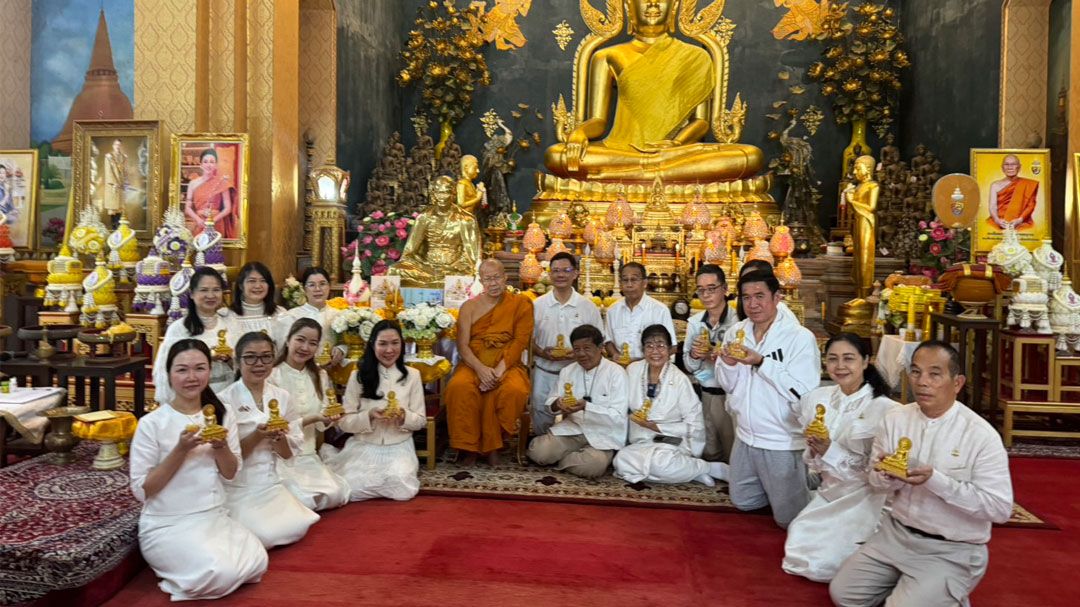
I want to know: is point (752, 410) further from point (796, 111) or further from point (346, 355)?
point (796, 111)

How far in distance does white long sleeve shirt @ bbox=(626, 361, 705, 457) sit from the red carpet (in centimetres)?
68

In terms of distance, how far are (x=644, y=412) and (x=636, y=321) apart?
82cm

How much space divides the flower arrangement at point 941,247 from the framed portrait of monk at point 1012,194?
81 cm

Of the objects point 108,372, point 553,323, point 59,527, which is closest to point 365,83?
point 553,323

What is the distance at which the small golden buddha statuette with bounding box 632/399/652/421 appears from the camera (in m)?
4.91

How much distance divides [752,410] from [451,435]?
6.13ft

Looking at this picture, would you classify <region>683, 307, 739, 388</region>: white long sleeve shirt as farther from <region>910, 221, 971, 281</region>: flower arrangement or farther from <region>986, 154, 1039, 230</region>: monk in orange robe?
<region>910, 221, 971, 281</region>: flower arrangement

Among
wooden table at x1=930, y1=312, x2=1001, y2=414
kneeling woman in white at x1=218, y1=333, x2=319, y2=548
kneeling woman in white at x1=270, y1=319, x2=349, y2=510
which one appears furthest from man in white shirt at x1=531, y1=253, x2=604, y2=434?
wooden table at x1=930, y1=312, x2=1001, y2=414

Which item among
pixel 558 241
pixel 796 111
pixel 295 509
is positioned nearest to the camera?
pixel 295 509

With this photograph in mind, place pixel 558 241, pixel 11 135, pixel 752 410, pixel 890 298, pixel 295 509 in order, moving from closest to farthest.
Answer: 1. pixel 295 509
2. pixel 752 410
3. pixel 890 298
4. pixel 558 241
5. pixel 11 135

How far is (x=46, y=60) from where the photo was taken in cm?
879

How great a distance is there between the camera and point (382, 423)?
473 centimetres

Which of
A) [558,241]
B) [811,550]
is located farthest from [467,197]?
[811,550]

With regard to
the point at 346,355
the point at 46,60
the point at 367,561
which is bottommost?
the point at 367,561
